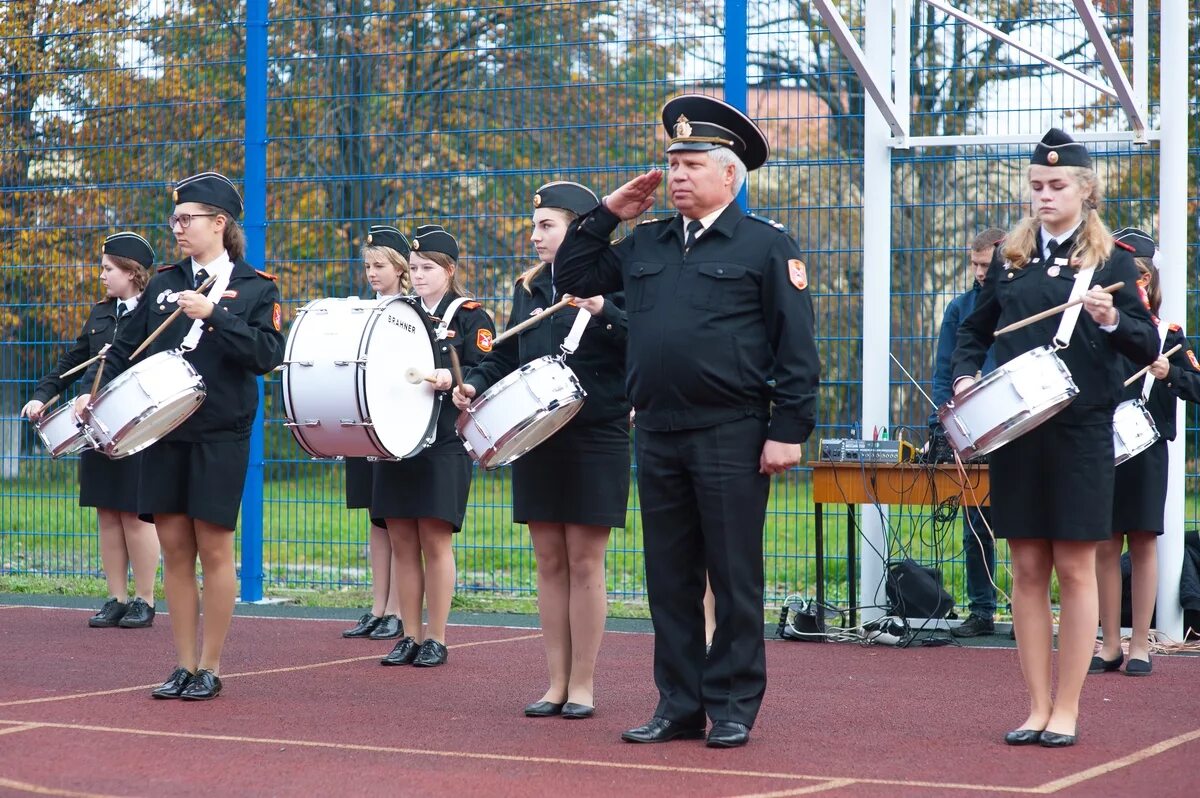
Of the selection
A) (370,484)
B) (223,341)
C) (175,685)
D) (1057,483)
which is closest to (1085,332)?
(1057,483)

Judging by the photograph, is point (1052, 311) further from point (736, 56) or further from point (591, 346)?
point (736, 56)

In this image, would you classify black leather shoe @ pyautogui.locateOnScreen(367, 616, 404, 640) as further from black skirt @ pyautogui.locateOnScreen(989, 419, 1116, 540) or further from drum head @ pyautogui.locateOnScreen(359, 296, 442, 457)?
black skirt @ pyautogui.locateOnScreen(989, 419, 1116, 540)

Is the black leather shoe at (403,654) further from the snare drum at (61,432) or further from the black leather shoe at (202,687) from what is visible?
the snare drum at (61,432)

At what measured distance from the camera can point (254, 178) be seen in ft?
34.6

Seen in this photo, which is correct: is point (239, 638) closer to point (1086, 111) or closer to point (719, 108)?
point (719, 108)

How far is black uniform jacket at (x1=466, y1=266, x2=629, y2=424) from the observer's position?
622 cm

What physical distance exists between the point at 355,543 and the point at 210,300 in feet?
15.7

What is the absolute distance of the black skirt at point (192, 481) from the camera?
636 centimetres

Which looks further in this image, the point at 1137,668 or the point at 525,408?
the point at 1137,668

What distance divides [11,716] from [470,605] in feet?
14.7

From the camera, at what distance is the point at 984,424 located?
5578 millimetres

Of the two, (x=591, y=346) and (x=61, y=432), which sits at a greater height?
(x=591, y=346)

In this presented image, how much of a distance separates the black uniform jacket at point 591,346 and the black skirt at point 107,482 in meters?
3.67

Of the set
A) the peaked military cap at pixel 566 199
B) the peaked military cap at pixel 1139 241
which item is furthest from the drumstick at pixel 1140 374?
the peaked military cap at pixel 566 199
